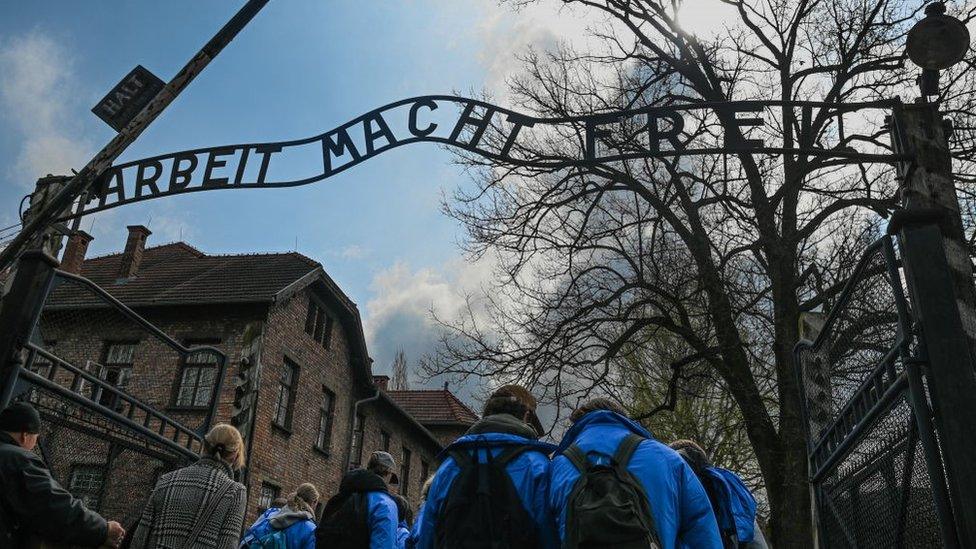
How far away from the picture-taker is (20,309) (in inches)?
186

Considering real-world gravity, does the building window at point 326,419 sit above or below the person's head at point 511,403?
above

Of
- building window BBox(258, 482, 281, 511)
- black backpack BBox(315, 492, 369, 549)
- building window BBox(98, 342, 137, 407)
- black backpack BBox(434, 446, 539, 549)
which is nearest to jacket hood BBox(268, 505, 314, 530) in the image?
black backpack BBox(315, 492, 369, 549)

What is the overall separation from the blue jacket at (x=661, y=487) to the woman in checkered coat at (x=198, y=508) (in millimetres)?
2465

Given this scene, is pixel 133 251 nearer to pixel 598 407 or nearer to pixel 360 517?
pixel 360 517

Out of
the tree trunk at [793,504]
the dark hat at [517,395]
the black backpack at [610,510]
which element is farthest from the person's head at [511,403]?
the tree trunk at [793,504]

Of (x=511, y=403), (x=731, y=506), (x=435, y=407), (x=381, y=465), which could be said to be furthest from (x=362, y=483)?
(x=435, y=407)

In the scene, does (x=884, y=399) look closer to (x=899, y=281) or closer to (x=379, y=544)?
(x=899, y=281)

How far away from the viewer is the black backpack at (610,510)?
2.98 metres

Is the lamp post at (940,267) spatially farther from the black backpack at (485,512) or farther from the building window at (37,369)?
the building window at (37,369)

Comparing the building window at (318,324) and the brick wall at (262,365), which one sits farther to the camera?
the building window at (318,324)

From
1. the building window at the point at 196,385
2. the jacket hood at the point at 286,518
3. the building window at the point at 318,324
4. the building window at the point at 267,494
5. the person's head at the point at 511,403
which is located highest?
the building window at the point at 318,324

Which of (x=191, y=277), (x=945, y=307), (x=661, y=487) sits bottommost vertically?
(x=661, y=487)

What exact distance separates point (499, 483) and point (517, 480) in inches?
3.7

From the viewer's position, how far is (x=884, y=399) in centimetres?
348
